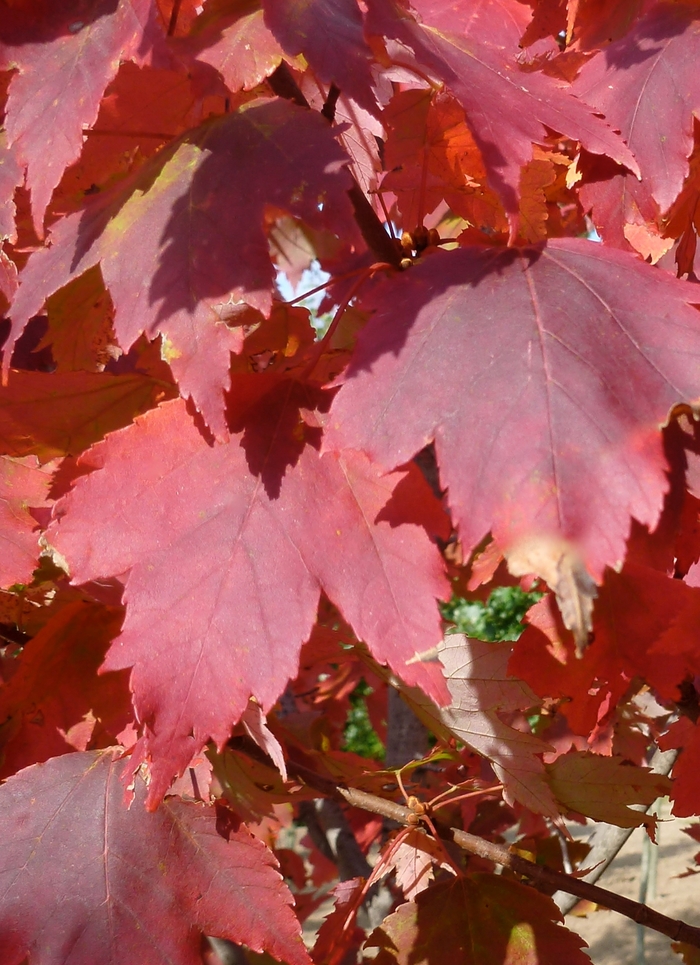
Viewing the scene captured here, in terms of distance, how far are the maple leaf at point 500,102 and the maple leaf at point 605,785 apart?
1.94 ft

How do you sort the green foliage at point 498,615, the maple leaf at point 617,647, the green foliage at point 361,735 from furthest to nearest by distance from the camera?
the green foliage at point 498,615, the green foliage at point 361,735, the maple leaf at point 617,647

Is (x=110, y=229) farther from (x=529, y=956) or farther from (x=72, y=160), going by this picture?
(x=529, y=956)

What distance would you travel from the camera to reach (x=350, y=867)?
1847 mm

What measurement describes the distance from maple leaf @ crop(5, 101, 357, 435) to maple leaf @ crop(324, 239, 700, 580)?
10 centimetres

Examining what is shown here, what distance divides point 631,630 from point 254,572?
1.20 feet

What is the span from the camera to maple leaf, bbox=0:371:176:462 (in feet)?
3.10

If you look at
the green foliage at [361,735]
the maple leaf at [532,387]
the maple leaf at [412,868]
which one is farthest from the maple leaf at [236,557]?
the green foliage at [361,735]

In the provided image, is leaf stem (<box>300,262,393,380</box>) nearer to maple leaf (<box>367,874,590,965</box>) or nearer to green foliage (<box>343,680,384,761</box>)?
maple leaf (<box>367,874,590,965</box>)

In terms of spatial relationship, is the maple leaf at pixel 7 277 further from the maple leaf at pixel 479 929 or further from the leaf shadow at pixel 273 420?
the maple leaf at pixel 479 929

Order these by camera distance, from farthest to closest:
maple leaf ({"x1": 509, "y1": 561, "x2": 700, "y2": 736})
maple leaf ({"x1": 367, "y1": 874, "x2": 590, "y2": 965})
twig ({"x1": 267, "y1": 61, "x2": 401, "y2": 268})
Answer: maple leaf ({"x1": 367, "y1": 874, "x2": 590, "y2": 965}), twig ({"x1": 267, "y1": 61, "x2": 401, "y2": 268}), maple leaf ({"x1": 509, "y1": 561, "x2": 700, "y2": 736})

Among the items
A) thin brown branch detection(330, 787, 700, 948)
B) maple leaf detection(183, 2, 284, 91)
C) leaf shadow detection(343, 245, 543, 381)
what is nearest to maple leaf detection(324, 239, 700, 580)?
leaf shadow detection(343, 245, 543, 381)

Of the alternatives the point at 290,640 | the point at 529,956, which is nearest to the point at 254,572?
the point at 290,640

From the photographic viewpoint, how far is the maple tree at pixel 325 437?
654mm

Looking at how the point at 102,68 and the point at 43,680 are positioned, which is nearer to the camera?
the point at 102,68
